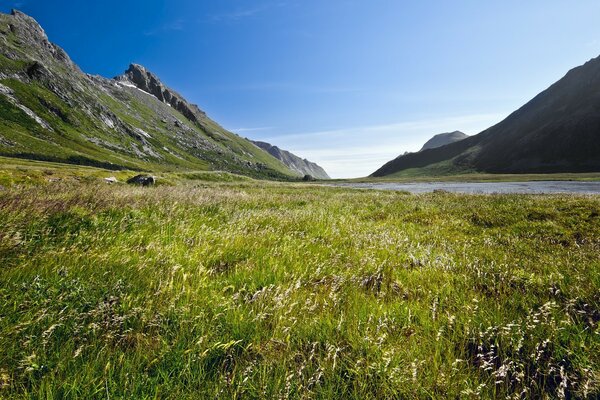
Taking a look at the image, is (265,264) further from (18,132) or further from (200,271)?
(18,132)

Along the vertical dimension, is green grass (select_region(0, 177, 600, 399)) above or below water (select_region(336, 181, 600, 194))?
above

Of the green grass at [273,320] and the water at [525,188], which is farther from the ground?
the green grass at [273,320]

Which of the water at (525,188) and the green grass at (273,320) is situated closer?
the green grass at (273,320)

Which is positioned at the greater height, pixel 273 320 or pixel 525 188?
pixel 273 320

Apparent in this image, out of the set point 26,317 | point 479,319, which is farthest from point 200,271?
point 479,319

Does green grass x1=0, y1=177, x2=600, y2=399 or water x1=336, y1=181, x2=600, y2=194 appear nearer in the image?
green grass x1=0, y1=177, x2=600, y2=399

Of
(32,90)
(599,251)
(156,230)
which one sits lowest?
(599,251)

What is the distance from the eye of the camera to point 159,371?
203cm

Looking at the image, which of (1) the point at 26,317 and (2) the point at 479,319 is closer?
(1) the point at 26,317

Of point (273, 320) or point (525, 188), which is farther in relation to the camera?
point (525, 188)

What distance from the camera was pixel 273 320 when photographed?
2.74 meters

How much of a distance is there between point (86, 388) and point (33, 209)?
4.99m

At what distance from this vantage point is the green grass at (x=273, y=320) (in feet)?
6.59

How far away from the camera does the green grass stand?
2.01m
